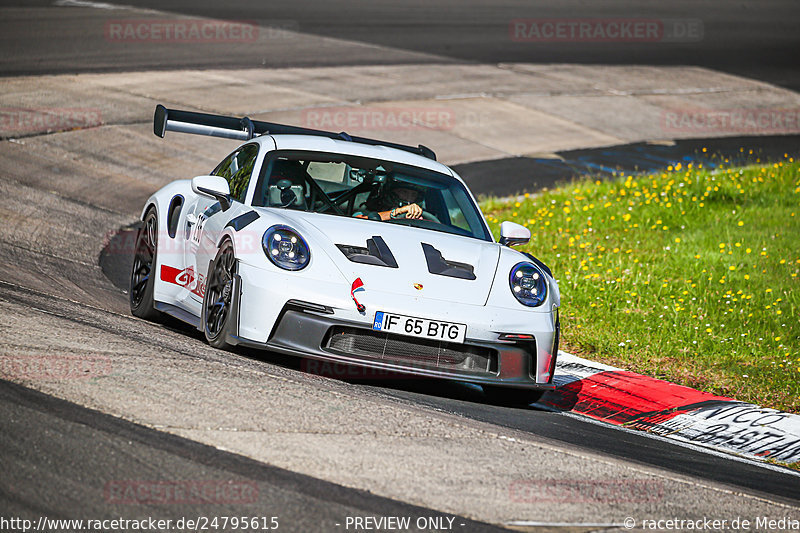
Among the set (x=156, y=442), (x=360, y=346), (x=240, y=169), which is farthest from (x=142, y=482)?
(x=240, y=169)

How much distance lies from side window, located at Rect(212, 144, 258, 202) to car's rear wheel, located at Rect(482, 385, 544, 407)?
2.08 m

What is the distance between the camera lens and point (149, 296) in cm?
771

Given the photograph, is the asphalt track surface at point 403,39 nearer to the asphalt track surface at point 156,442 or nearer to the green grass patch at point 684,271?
the asphalt track surface at point 156,442

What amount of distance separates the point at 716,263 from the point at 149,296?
19.6ft

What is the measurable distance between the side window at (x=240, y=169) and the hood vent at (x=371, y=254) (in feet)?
3.67

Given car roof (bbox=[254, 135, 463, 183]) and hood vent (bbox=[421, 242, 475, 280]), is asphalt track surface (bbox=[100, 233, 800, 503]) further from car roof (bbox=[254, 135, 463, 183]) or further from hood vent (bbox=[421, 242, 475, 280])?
car roof (bbox=[254, 135, 463, 183])

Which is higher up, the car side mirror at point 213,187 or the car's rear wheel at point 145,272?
the car side mirror at point 213,187

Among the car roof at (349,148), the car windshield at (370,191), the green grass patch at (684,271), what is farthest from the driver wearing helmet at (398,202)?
the green grass patch at (684,271)

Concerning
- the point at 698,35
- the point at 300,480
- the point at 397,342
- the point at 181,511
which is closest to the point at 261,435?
the point at 300,480

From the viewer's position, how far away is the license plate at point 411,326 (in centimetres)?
600

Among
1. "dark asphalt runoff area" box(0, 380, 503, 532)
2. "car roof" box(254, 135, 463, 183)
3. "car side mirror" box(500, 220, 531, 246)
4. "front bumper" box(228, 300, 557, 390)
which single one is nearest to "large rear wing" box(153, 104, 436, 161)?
"car roof" box(254, 135, 463, 183)

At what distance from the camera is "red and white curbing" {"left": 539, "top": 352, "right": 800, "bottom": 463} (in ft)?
22.2

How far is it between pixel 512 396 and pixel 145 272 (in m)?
2.97

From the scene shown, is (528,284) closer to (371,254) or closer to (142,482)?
(371,254)
